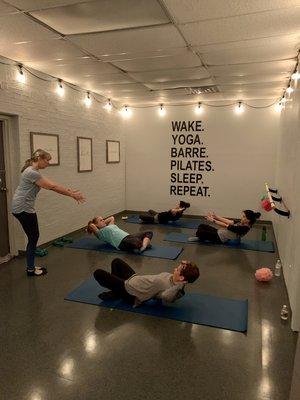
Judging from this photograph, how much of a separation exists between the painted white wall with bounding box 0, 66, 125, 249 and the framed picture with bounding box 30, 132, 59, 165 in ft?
0.26

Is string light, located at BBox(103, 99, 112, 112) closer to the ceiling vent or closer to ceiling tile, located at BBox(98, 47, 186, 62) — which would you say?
the ceiling vent

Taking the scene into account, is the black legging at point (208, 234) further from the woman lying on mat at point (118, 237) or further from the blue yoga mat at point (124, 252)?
the woman lying on mat at point (118, 237)

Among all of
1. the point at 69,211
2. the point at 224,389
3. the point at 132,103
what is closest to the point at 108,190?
the point at 69,211

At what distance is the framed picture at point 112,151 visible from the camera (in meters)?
7.05

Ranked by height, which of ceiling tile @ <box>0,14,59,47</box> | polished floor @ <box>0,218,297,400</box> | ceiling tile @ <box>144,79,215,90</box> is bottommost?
polished floor @ <box>0,218,297,400</box>

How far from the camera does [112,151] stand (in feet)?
23.9

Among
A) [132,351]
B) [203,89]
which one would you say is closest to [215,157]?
[203,89]

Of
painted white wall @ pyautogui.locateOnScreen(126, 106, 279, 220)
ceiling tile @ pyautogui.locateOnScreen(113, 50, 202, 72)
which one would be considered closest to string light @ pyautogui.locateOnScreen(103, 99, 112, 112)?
painted white wall @ pyautogui.locateOnScreen(126, 106, 279, 220)

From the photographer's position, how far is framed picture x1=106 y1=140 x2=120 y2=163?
705 cm

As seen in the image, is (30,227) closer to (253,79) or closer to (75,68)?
(75,68)

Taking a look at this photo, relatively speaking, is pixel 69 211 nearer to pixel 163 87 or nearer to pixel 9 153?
pixel 9 153

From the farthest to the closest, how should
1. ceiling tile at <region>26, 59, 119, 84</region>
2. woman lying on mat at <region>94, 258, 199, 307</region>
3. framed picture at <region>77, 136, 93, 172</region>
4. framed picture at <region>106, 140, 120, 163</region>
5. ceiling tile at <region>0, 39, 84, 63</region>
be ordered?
framed picture at <region>106, 140, 120, 163</region> < framed picture at <region>77, 136, 93, 172</region> < ceiling tile at <region>26, 59, 119, 84</region> < ceiling tile at <region>0, 39, 84, 63</region> < woman lying on mat at <region>94, 258, 199, 307</region>

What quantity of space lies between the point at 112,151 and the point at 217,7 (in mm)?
4995

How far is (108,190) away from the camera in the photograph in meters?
7.22
